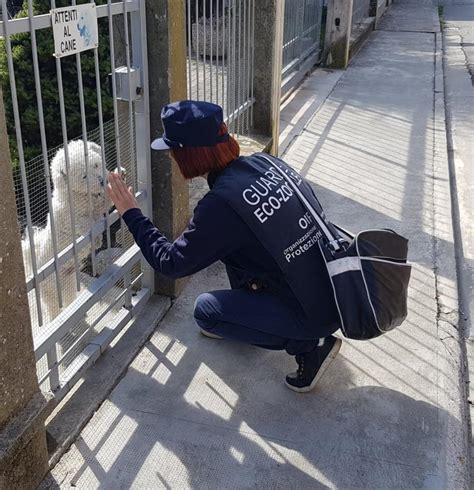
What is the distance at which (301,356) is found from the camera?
9.63 ft

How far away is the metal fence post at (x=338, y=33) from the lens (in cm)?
970

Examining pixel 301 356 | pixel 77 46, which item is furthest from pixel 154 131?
pixel 301 356

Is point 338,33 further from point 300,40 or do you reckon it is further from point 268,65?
point 268,65

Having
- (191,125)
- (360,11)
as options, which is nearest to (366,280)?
(191,125)

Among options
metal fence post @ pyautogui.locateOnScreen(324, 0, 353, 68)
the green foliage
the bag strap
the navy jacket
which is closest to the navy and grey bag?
the bag strap

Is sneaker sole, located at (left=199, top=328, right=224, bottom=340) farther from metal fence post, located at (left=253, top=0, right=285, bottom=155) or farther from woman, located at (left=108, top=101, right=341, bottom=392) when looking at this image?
metal fence post, located at (left=253, top=0, right=285, bottom=155)

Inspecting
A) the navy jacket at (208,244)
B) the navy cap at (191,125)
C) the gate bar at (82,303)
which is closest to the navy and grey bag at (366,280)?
the navy jacket at (208,244)

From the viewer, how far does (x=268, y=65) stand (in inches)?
211

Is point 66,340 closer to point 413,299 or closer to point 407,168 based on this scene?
point 413,299

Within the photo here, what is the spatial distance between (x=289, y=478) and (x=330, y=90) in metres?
6.94

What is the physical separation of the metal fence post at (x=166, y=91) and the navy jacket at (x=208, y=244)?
2.24 feet

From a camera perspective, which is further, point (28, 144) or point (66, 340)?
point (28, 144)

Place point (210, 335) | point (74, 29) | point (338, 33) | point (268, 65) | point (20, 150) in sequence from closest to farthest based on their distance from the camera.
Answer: point (20, 150), point (74, 29), point (210, 335), point (268, 65), point (338, 33)

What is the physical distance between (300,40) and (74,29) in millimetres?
6696
